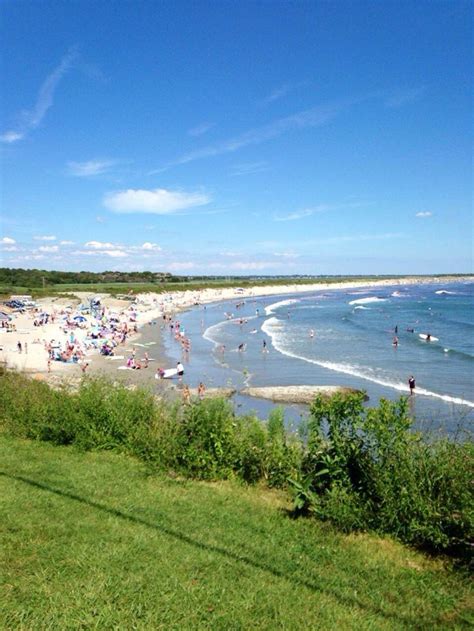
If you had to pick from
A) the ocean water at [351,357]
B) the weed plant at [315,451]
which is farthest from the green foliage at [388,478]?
the ocean water at [351,357]

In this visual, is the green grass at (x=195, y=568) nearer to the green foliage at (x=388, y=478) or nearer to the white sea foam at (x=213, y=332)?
the green foliage at (x=388, y=478)

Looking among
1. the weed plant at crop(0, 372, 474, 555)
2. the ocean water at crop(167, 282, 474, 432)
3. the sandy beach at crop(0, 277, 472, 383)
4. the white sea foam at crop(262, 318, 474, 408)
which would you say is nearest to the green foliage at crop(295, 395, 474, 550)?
the weed plant at crop(0, 372, 474, 555)

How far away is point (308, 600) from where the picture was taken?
538 cm

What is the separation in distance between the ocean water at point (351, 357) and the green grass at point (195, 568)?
6.71 meters

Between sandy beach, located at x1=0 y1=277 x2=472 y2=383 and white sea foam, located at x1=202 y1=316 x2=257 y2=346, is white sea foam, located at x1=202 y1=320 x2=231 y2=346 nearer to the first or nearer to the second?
white sea foam, located at x1=202 y1=316 x2=257 y2=346

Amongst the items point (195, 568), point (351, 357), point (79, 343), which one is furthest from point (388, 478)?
point (79, 343)

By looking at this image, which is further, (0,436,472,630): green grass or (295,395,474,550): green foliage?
(295,395,474,550): green foliage

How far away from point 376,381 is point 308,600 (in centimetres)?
2552

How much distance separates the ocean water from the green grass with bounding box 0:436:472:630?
6.71 metres

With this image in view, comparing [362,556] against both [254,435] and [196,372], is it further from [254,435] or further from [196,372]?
[196,372]

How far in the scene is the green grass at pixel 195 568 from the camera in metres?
5.07

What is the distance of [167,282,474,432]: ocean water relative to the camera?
2612cm

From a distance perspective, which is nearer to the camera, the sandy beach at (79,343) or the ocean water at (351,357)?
the ocean water at (351,357)

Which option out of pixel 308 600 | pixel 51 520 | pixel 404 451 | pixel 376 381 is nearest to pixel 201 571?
pixel 308 600
